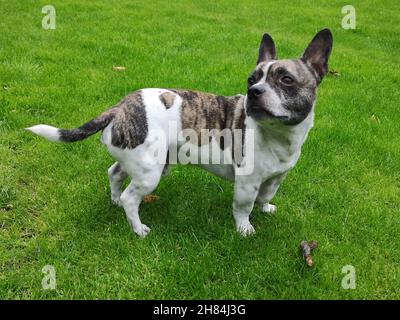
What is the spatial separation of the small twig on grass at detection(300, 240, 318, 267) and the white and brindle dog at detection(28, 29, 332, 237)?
44 centimetres

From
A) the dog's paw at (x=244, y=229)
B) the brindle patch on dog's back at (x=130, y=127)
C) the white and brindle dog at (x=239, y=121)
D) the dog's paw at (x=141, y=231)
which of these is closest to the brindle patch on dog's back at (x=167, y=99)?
the white and brindle dog at (x=239, y=121)

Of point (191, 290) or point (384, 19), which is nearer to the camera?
point (191, 290)

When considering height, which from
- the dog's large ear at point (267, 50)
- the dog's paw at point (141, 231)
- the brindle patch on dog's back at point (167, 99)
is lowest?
the dog's paw at point (141, 231)

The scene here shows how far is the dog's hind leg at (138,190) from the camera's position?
3.24 meters

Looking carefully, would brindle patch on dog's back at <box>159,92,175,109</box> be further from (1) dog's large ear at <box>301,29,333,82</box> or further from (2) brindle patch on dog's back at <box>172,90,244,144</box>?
(1) dog's large ear at <box>301,29,333,82</box>

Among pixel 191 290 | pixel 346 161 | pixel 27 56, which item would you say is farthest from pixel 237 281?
pixel 27 56

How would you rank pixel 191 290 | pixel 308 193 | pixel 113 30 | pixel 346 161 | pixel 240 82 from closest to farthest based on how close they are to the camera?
pixel 191 290 → pixel 308 193 → pixel 346 161 → pixel 240 82 → pixel 113 30

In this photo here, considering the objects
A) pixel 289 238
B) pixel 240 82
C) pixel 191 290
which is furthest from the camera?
pixel 240 82

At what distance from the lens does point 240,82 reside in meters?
5.91

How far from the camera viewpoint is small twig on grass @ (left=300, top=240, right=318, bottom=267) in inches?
126

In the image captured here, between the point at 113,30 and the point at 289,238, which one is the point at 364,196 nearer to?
the point at 289,238

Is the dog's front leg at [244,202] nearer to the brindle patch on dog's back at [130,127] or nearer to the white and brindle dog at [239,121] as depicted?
the white and brindle dog at [239,121]

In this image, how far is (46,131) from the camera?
2.98m

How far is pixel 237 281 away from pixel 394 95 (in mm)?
4010
